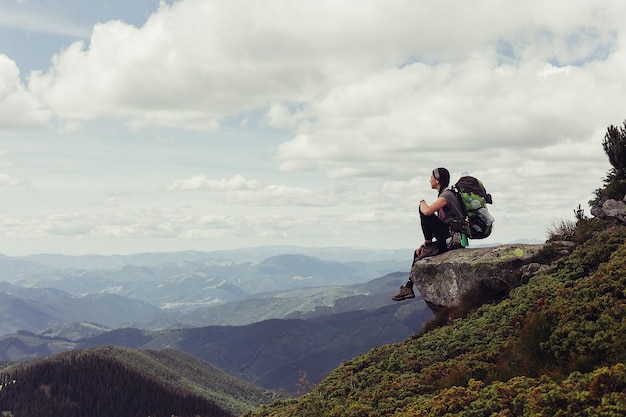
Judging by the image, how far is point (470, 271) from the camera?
1817cm

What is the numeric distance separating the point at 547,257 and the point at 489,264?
2.01 m

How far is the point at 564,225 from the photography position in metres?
20.2

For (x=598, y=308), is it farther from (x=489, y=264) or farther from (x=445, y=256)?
(x=445, y=256)

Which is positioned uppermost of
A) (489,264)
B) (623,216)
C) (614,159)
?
(614,159)

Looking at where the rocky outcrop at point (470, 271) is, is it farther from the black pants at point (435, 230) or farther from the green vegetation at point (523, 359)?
the green vegetation at point (523, 359)

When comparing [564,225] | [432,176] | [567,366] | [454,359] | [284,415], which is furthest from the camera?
[564,225]

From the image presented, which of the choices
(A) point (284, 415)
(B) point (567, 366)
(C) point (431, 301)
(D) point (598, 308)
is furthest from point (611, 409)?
(C) point (431, 301)

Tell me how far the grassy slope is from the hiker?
398 centimetres

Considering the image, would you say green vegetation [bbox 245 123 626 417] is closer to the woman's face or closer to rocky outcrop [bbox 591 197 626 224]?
rocky outcrop [bbox 591 197 626 224]

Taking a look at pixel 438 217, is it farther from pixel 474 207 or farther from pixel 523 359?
pixel 523 359

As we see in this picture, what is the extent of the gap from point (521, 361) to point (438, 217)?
9290 millimetres

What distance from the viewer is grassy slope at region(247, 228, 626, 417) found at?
738 cm

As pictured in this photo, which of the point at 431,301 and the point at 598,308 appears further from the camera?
the point at 431,301

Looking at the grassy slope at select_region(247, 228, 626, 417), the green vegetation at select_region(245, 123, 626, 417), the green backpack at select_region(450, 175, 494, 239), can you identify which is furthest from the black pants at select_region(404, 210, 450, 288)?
the grassy slope at select_region(247, 228, 626, 417)
